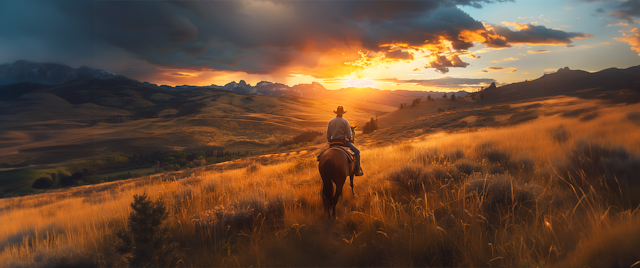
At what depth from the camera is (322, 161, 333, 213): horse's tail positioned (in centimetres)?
546

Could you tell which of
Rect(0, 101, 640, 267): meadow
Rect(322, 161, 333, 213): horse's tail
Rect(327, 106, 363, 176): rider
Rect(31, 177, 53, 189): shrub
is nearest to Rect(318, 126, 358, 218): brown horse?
Rect(322, 161, 333, 213): horse's tail

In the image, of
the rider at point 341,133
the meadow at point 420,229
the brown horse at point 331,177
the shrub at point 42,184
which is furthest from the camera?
the shrub at point 42,184

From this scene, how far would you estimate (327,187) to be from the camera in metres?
5.46

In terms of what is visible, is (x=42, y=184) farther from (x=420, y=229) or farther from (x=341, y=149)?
(x=420, y=229)

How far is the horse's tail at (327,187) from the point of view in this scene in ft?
17.9

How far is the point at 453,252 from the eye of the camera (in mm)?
3266

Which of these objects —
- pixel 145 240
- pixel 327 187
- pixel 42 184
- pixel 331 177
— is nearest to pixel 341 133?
pixel 331 177

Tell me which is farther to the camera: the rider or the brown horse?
the rider

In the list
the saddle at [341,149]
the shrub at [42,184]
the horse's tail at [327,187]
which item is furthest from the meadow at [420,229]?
the shrub at [42,184]

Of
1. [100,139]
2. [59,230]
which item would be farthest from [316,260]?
[100,139]

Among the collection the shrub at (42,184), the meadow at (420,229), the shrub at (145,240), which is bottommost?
the shrub at (42,184)

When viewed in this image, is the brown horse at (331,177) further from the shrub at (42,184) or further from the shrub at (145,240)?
the shrub at (42,184)

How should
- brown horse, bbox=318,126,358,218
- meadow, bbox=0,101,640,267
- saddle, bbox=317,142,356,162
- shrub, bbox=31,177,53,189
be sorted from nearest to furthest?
meadow, bbox=0,101,640,267 < brown horse, bbox=318,126,358,218 < saddle, bbox=317,142,356,162 < shrub, bbox=31,177,53,189

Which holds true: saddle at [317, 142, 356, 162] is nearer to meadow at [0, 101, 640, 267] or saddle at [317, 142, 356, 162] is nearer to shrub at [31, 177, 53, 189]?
meadow at [0, 101, 640, 267]
